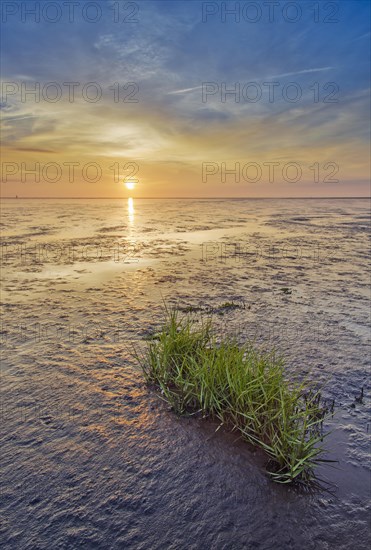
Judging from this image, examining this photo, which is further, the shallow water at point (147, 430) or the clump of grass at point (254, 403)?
the clump of grass at point (254, 403)

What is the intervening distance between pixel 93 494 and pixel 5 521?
0.60m

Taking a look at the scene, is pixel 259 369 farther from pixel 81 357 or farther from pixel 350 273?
pixel 350 273

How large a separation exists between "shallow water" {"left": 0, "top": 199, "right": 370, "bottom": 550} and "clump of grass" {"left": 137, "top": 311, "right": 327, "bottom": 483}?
5.9 inches

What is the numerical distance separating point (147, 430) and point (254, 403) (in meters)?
1.04

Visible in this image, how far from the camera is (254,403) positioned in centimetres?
337

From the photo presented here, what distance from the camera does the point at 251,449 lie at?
3303 mm

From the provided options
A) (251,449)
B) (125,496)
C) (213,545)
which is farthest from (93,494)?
(251,449)

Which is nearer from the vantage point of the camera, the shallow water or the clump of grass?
the shallow water

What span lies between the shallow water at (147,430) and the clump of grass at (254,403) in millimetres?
149

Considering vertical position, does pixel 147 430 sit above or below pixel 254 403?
below

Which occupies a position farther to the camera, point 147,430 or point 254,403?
point 147,430

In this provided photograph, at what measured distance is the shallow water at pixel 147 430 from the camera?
2.59m

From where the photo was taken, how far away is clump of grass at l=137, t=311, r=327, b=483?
304 centimetres

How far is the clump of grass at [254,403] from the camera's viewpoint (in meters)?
3.04
